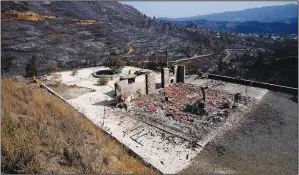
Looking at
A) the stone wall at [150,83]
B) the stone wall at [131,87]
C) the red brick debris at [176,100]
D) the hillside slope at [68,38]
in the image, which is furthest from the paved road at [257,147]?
the hillside slope at [68,38]

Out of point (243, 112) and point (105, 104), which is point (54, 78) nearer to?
point (105, 104)

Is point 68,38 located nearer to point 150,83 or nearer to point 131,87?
point 150,83

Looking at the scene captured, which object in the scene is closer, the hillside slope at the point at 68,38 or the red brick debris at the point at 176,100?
the red brick debris at the point at 176,100

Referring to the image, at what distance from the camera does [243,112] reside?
16.8 m

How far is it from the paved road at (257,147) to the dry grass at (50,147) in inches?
121

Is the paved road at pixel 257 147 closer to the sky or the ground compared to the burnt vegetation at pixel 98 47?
closer to the ground

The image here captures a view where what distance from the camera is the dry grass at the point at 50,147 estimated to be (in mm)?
6938

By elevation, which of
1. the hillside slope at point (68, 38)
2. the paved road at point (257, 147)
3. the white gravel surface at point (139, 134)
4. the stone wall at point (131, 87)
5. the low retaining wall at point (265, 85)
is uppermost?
the hillside slope at point (68, 38)

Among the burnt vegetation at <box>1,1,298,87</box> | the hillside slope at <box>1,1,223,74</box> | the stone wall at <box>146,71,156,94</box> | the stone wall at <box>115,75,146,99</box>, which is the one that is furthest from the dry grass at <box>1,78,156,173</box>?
the hillside slope at <box>1,1,223,74</box>

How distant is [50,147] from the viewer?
7.92 metres

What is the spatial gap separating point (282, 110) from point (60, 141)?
14.3m

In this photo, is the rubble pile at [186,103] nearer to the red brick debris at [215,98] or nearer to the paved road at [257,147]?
the red brick debris at [215,98]

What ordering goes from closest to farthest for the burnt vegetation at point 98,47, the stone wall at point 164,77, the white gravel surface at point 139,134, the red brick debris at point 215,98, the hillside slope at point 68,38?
the white gravel surface at point 139,134 → the red brick debris at point 215,98 → the stone wall at point 164,77 → the burnt vegetation at point 98,47 → the hillside slope at point 68,38

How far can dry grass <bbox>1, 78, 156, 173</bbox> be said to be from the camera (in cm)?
694
